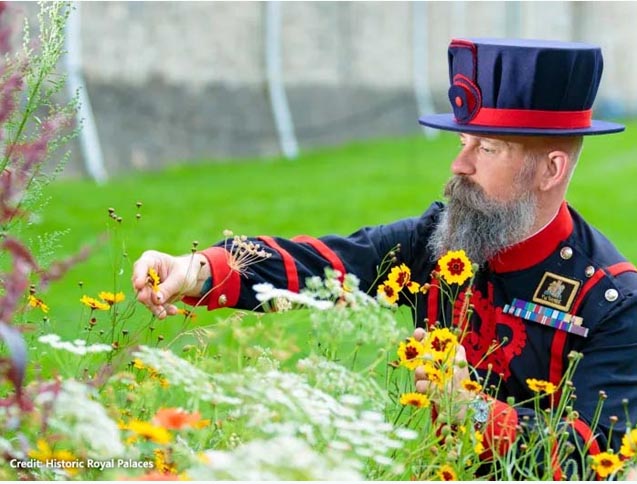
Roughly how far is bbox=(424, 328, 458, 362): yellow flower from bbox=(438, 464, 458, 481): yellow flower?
211 millimetres

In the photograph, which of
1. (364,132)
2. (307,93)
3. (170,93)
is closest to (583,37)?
(364,132)

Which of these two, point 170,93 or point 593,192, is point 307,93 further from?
point 593,192

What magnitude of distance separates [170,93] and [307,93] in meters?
3.47

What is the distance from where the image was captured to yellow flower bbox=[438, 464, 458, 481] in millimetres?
2635

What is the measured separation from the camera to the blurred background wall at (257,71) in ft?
49.6

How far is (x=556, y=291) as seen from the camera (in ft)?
11.0

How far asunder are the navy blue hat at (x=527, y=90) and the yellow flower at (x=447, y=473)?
1.00 m

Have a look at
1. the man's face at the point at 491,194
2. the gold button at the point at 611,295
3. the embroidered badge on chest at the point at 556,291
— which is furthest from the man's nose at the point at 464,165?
the gold button at the point at 611,295

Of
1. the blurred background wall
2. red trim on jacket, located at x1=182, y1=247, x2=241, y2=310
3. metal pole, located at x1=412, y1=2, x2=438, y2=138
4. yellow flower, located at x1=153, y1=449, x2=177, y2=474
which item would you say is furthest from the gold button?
metal pole, located at x1=412, y1=2, x2=438, y2=138

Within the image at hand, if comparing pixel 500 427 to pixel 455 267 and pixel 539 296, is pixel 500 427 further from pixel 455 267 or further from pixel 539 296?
pixel 539 296

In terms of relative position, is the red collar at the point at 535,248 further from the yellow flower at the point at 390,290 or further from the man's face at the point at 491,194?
the yellow flower at the point at 390,290

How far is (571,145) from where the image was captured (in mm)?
3467

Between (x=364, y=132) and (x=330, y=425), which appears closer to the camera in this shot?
(x=330, y=425)

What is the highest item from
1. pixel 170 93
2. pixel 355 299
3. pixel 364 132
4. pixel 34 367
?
pixel 355 299
